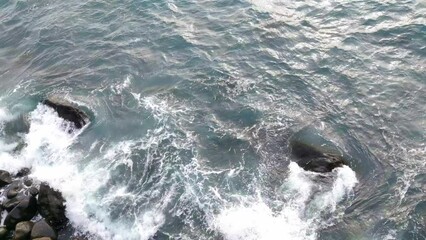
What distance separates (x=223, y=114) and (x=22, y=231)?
356 inches

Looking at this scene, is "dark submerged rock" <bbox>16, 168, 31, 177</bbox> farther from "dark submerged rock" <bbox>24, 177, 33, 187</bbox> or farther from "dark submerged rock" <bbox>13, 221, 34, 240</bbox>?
"dark submerged rock" <bbox>13, 221, 34, 240</bbox>

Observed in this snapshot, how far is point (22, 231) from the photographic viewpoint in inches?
530

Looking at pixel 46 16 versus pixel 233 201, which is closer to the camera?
pixel 233 201

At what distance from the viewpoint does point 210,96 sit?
18516mm

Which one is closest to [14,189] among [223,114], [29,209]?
[29,209]

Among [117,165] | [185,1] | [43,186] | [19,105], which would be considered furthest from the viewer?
[185,1]

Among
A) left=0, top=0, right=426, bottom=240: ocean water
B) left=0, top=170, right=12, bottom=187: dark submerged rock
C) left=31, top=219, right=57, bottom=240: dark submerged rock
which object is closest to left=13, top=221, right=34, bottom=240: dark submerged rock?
left=31, top=219, right=57, bottom=240: dark submerged rock

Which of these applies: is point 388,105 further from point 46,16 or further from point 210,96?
point 46,16

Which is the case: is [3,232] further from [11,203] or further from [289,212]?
[289,212]

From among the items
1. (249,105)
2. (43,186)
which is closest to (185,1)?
(249,105)

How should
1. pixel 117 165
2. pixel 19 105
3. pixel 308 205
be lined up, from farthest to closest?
pixel 19 105, pixel 117 165, pixel 308 205

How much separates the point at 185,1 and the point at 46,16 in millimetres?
9166

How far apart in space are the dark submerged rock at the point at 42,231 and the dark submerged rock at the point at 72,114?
5409mm

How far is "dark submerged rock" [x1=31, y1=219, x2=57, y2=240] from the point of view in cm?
1332
